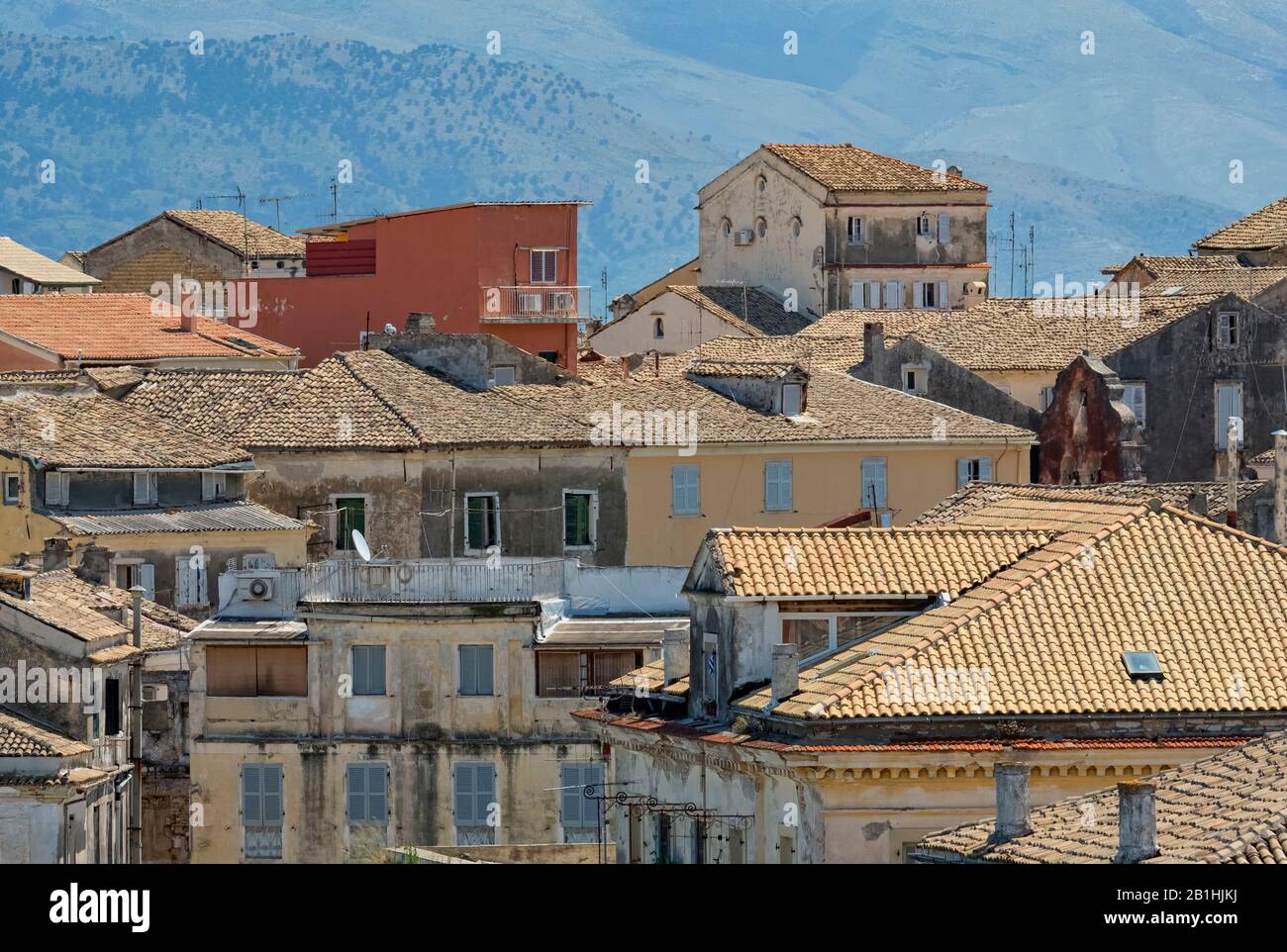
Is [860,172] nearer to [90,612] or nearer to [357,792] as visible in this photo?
[90,612]

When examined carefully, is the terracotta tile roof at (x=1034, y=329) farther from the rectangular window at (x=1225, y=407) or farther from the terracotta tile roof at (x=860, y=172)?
the terracotta tile roof at (x=860, y=172)

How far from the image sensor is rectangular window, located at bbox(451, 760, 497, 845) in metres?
60.7

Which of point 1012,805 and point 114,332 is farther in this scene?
point 114,332

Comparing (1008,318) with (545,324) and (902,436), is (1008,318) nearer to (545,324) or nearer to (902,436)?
(545,324)

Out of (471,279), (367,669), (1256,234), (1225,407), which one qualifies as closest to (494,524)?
(367,669)

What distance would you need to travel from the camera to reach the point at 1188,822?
3478 centimetres

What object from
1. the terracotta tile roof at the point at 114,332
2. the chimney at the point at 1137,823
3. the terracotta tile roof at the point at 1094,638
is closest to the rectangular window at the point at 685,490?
the terracotta tile roof at the point at 114,332

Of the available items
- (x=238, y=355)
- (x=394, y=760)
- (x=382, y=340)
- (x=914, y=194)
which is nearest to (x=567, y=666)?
(x=394, y=760)

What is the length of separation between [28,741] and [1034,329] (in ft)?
161

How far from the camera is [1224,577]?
4784 centimetres

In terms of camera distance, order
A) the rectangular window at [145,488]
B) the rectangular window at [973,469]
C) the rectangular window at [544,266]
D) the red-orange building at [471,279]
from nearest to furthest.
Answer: the rectangular window at [145,488] → the rectangular window at [973,469] → the red-orange building at [471,279] → the rectangular window at [544,266]

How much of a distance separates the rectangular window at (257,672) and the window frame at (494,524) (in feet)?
45.4

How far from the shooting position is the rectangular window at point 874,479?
264 feet
